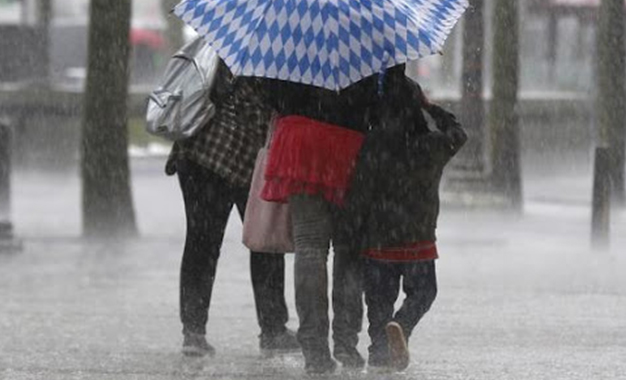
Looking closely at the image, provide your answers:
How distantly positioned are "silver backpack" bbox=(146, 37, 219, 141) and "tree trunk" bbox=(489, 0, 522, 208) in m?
9.52

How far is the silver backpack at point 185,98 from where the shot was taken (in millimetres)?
9680

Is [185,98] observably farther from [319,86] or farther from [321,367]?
[321,367]

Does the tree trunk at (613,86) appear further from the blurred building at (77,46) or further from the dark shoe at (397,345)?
the blurred building at (77,46)

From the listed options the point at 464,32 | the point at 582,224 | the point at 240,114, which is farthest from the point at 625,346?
the point at 464,32

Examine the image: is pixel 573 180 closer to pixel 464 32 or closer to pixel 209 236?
pixel 464 32

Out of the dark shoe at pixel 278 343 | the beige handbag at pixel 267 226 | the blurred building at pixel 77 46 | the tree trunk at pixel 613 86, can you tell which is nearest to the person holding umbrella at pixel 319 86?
the beige handbag at pixel 267 226

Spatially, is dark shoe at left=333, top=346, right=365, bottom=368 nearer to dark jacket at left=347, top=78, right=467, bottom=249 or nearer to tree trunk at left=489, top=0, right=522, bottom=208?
dark jacket at left=347, top=78, right=467, bottom=249

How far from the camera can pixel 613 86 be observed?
19.4 meters

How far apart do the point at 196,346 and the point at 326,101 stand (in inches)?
62.0

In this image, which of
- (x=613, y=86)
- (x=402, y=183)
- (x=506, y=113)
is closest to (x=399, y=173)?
(x=402, y=183)

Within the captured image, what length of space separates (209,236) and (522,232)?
7.79 meters

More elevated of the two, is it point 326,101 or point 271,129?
point 326,101

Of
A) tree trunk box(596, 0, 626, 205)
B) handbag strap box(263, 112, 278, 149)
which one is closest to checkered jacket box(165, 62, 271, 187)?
handbag strap box(263, 112, 278, 149)

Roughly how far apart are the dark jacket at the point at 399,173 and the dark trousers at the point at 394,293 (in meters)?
0.20
